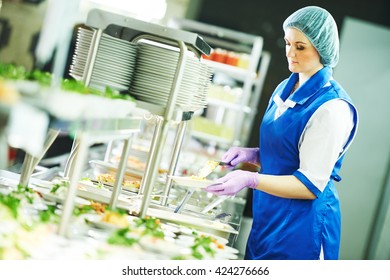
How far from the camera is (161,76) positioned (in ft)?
6.48

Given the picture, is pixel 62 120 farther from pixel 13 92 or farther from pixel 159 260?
pixel 159 260

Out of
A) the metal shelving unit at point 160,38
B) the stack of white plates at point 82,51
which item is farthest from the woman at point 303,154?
the stack of white plates at point 82,51

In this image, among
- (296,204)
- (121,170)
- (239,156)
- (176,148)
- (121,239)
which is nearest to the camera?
(121,239)

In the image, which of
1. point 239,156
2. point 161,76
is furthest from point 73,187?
point 239,156

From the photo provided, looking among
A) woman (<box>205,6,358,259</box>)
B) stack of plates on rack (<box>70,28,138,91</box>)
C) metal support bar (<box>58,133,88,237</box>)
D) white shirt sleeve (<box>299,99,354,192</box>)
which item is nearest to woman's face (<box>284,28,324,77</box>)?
woman (<box>205,6,358,259</box>)

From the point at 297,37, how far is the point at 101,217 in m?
1.12

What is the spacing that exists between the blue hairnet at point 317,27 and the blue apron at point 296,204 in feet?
0.32

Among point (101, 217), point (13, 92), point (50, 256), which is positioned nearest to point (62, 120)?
point (13, 92)

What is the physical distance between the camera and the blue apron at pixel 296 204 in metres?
2.31

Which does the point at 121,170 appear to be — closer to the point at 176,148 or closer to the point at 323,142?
the point at 176,148

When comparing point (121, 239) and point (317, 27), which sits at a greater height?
point (317, 27)

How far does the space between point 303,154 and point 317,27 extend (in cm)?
54

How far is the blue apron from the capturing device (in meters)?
2.31

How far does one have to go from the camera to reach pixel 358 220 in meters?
5.38
